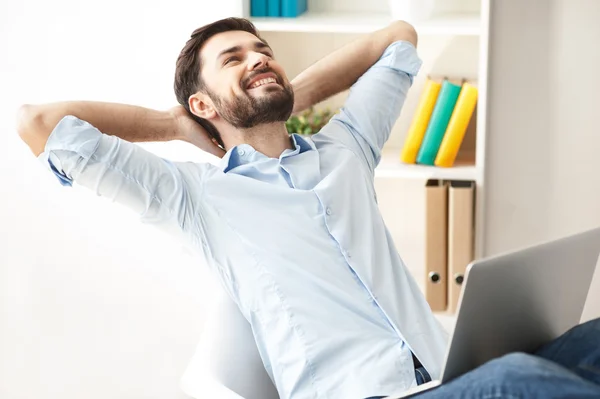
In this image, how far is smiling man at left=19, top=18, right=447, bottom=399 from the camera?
1766 millimetres

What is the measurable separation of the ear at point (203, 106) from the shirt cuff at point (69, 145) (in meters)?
→ 0.33

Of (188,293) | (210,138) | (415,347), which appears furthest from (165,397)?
(415,347)

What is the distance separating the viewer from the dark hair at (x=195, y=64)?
2.07 metres

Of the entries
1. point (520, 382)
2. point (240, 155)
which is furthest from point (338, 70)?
point (520, 382)

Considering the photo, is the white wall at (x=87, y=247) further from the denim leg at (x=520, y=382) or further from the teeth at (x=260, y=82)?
the denim leg at (x=520, y=382)

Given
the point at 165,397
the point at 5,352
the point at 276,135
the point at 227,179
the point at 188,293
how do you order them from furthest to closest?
the point at 188,293, the point at 5,352, the point at 165,397, the point at 276,135, the point at 227,179

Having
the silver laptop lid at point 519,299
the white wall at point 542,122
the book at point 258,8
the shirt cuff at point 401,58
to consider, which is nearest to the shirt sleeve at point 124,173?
the shirt cuff at point 401,58

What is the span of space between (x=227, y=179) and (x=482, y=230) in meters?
1.27

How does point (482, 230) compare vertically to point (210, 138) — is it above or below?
below

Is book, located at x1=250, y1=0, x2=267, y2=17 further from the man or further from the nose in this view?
the nose

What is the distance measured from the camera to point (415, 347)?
181 cm

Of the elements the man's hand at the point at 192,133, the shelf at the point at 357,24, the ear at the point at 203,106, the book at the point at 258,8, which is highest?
the book at the point at 258,8

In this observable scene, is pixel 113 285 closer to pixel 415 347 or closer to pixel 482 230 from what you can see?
pixel 482 230

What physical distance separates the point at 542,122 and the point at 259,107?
1336 millimetres
